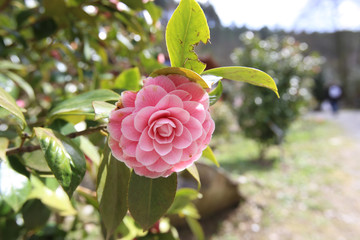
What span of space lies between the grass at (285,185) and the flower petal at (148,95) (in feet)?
7.32

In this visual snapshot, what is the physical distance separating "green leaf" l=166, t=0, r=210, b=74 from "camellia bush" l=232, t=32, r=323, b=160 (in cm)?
402

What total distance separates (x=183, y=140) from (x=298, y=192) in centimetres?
330

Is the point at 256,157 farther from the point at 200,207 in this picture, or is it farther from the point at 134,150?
the point at 134,150

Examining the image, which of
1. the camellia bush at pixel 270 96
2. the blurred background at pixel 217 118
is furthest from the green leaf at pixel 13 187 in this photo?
the camellia bush at pixel 270 96

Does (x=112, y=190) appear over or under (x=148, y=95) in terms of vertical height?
under

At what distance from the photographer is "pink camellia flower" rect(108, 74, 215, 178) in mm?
317

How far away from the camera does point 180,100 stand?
1.04 ft

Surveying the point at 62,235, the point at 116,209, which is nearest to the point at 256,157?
the point at 62,235

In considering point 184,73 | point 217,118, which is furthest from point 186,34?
point 217,118

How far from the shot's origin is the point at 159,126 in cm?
31

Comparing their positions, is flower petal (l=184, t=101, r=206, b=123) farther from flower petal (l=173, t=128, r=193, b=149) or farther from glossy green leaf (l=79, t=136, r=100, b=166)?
glossy green leaf (l=79, t=136, r=100, b=166)

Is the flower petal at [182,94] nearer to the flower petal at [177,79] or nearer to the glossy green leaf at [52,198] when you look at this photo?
the flower petal at [177,79]

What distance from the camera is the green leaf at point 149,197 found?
356 mm

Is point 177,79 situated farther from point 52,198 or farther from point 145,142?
point 52,198
